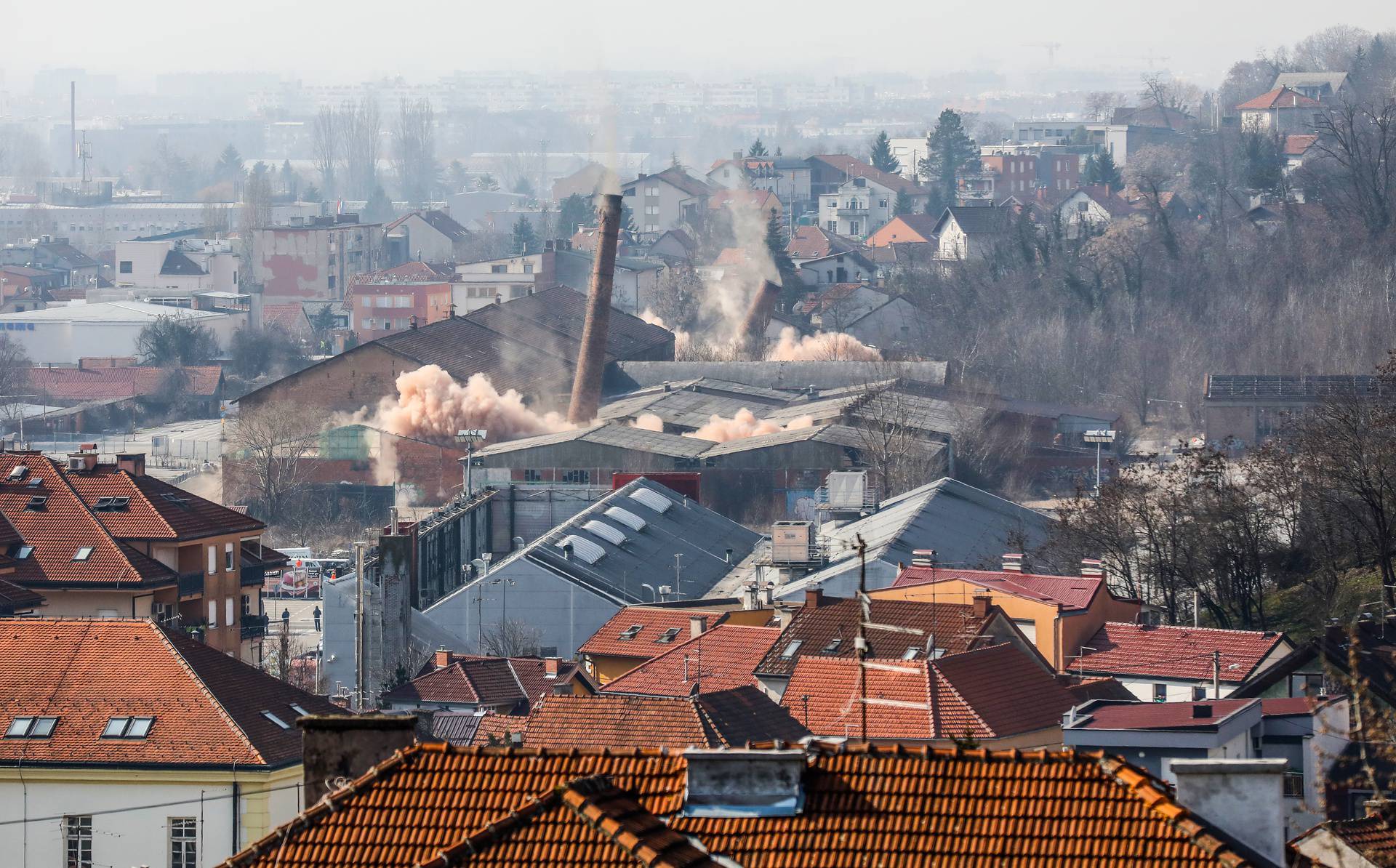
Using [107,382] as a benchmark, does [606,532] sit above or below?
above

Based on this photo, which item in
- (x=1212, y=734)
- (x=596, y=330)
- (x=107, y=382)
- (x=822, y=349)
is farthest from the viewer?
(x=107, y=382)

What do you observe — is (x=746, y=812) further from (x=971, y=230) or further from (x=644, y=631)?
(x=971, y=230)

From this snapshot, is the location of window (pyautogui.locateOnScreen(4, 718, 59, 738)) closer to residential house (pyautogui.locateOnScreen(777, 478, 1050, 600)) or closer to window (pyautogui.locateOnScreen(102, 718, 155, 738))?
window (pyautogui.locateOnScreen(102, 718, 155, 738))

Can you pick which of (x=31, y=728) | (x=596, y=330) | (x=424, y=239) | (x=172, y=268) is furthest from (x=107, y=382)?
(x=31, y=728)

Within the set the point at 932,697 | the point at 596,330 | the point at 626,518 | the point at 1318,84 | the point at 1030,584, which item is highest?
the point at 1318,84

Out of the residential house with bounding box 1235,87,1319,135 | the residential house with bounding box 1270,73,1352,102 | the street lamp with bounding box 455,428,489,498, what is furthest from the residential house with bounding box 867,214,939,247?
the street lamp with bounding box 455,428,489,498
